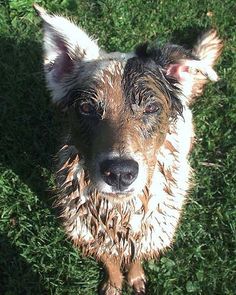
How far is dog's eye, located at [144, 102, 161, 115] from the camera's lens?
11.9 feet

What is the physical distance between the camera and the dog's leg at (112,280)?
478 cm

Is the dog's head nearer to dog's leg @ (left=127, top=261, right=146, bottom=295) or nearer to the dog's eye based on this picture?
the dog's eye

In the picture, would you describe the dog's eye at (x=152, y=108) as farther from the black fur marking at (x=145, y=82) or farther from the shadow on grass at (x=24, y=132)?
the shadow on grass at (x=24, y=132)

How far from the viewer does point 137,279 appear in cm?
489

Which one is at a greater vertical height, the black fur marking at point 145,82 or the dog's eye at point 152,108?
the black fur marking at point 145,82

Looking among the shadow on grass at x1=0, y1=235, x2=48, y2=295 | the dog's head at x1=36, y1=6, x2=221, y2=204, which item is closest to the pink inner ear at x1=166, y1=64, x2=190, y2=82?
the dog's head at x1=36, y1=6, x2=221, y2=204

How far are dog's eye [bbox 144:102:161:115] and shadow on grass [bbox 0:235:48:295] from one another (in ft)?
7.13

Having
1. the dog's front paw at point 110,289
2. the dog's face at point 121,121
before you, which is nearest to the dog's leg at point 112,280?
the dog's front paw at point 110,289

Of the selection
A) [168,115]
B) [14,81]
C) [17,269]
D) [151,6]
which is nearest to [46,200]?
[17,269]

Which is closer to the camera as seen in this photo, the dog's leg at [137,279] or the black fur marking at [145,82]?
the black fur marking at [145,82]

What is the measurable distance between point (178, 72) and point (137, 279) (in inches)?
77.4

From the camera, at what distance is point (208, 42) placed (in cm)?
563

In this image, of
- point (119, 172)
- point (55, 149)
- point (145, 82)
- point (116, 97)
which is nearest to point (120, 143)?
point (119, 172)

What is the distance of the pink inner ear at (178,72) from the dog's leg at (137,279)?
1.78m
